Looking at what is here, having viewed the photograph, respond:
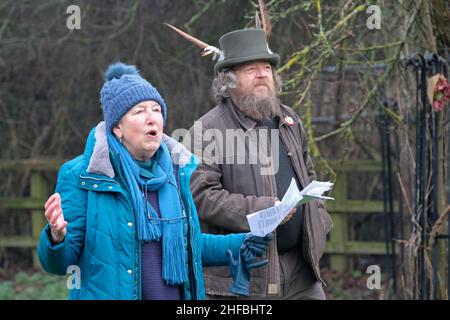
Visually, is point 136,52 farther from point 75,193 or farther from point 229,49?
point 75,193

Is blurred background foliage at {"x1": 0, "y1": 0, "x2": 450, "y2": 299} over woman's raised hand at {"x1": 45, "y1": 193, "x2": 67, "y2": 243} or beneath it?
over

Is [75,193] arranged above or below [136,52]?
below

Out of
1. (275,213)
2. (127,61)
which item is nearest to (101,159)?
(275,213)

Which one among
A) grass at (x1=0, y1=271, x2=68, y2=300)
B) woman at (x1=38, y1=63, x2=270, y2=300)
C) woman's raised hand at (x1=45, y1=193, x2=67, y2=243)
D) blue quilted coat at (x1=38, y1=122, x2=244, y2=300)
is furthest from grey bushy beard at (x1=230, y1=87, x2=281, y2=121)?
grass at (x1=0, y1=271, x2=68, y2=300)

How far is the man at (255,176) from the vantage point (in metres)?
4.66

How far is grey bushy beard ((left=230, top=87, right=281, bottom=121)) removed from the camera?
4828mm

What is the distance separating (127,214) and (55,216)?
309 mm

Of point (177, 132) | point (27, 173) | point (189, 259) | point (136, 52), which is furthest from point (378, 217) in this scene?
point (189, 259)

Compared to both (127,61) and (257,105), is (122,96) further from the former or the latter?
(127,61)

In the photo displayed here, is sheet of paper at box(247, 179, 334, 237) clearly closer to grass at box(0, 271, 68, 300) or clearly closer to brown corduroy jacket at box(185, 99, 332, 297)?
brown corduroy jacket at box(185, 99, 332, 297)

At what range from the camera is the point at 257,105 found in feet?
15.8

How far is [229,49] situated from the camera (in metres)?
5.04

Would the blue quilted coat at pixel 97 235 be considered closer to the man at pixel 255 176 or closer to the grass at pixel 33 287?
the man at pixel 255 176
